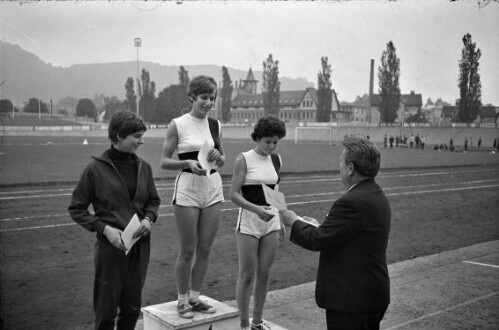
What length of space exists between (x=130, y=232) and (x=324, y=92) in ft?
256

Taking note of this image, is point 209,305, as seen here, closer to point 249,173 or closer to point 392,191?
point 249,173

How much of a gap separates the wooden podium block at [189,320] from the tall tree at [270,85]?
78.4 meters

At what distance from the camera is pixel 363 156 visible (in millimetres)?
2895

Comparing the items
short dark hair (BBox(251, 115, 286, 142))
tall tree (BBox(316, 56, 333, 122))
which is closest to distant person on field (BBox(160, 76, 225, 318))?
short dark hair (BBox(251, 115, 286, 142))

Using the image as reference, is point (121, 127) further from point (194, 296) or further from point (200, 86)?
point (194, 296)

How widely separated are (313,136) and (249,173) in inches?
2601

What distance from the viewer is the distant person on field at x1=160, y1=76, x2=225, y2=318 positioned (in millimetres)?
3928

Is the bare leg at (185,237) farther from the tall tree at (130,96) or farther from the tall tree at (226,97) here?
the tall tree at (130,96)

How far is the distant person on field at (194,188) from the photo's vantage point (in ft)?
12.9

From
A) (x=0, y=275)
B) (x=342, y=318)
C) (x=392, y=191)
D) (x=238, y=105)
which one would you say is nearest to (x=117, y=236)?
(x=342, y=318)

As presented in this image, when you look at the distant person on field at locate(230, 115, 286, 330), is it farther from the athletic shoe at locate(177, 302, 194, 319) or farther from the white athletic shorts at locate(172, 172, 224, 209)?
the athletic shoe at locate(177, 302, 194, 319)

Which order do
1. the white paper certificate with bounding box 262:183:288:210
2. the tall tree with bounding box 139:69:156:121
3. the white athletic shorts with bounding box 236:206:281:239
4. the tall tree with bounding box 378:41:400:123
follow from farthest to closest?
the tall tree with bounding box 378:41:400:123 < the tall tree with bounding box 139:69:156:121 < the white athletic shorts with bounding box 236:206:281:239 < the white paper certificate with bounding box 262:183:288:210

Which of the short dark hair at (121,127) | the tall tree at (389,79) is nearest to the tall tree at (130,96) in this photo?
the tall tree at (389,79)

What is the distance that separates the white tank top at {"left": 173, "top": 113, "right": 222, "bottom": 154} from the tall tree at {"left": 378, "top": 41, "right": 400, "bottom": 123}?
6505 cm
